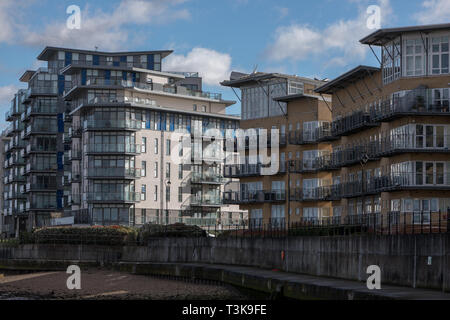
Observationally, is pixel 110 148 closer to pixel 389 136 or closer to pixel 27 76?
pixel 27 76

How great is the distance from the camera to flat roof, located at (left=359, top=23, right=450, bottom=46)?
63.1m

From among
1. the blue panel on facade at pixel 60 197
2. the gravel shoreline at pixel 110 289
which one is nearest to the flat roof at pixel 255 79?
the gravel shoreline at pixel 110 289

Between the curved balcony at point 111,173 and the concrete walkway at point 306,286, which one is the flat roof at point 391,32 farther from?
the curved balcony at point 111,173

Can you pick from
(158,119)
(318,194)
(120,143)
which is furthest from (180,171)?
(318,194)

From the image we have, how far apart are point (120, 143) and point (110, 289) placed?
54.5 metres

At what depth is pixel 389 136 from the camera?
66.1m

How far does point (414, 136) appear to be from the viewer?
64.0 m

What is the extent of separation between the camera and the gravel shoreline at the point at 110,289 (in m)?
53.4

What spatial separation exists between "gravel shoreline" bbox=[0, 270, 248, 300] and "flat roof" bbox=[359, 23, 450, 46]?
77.5 feet

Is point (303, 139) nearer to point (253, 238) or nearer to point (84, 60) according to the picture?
point (253, 238)

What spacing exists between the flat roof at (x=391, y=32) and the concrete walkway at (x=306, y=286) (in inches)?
825

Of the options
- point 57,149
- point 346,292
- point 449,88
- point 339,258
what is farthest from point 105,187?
point 346,292

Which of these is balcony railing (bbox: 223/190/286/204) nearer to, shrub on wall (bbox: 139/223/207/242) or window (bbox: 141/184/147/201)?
shrub on wall (bbox: 139/223/207/242)

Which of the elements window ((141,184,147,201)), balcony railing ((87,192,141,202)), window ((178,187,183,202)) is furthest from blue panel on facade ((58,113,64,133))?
window ((178,187,183,202))
